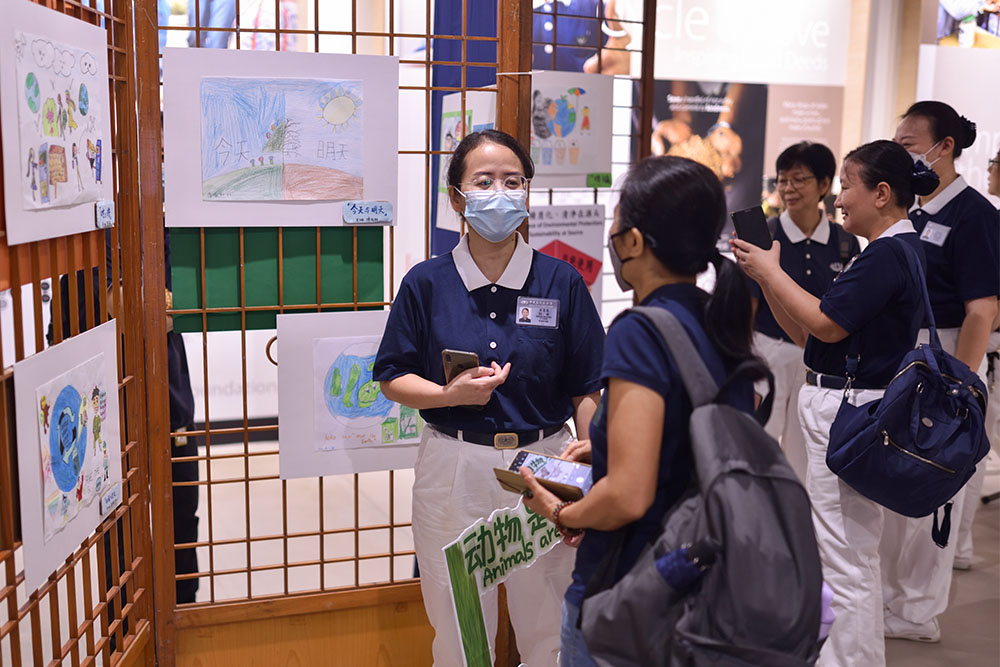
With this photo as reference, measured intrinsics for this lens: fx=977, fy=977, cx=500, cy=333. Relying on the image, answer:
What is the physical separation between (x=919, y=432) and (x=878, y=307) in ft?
1.25

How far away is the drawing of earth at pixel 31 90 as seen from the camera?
2.03 meters

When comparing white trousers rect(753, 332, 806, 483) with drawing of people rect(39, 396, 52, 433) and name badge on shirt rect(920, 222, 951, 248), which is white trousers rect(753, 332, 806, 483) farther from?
drawing of people rect(39, 396, 52, 433)

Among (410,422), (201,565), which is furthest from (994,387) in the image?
(201,565)

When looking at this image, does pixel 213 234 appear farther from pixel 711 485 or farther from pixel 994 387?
pixel 994 387

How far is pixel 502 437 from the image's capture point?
260 cm

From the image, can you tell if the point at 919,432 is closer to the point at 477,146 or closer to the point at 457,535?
the point at 457,535

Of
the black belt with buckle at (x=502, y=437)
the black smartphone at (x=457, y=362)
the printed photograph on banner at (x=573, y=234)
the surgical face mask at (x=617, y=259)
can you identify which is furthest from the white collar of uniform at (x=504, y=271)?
the printed photograph on banner at (x=573, y=234)

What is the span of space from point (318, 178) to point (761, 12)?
5282 millimetres

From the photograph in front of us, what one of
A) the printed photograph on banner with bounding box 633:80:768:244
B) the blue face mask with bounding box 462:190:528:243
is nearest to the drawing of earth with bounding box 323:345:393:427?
the blue face mask with bounding box 462:190:528:243

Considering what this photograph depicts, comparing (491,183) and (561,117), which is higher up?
(561,117)

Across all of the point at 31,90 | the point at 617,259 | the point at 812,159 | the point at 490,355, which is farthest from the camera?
the point at 812,159

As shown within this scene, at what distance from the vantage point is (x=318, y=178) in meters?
3.01

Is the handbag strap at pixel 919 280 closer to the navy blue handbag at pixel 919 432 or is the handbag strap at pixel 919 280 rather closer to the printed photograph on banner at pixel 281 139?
the navy blue handbag at pixel 919 432

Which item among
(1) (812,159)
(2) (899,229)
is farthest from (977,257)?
(2) (899,229)
